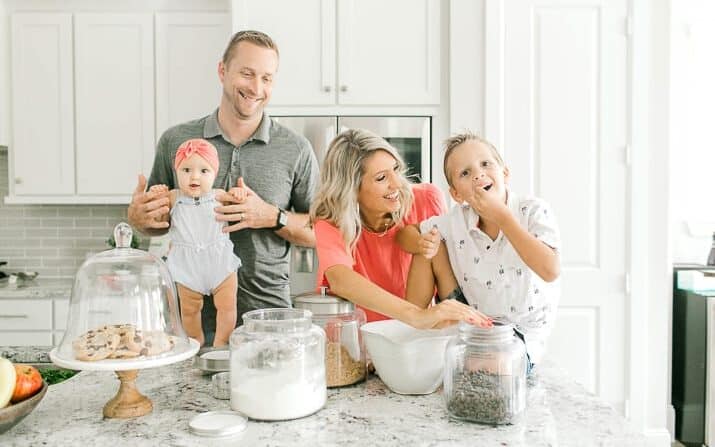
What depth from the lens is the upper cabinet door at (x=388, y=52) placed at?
10.5 feet

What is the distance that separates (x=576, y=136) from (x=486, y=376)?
7.25 feet

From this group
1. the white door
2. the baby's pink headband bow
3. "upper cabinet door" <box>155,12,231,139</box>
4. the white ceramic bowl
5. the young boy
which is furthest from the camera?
"upper cabinet door" <box>155,12,231,139</box>

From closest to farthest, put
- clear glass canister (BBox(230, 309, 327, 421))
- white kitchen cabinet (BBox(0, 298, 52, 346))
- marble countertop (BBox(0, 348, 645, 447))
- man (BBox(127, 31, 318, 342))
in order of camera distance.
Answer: marble countertop (BBox(0, 348, 645, 447)) < clear glass canister (BBox(230, 309, 327, 421)) < man (BBox(127, 31, 318, 342)) < white kitchen cabinet (BBox(0, 298, 52, 346))

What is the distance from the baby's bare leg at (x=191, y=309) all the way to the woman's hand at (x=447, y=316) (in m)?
0.72

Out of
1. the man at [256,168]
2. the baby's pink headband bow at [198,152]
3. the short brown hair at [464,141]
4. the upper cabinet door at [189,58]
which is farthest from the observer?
the upper cabinet door at [189,58]

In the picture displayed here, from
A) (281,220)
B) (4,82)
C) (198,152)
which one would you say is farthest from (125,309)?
(4,82)

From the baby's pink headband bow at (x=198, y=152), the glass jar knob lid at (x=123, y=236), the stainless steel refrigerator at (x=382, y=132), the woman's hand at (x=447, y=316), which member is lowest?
the woman's hand at (x=447, y=316)

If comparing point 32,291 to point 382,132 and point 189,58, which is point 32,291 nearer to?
point 189,58

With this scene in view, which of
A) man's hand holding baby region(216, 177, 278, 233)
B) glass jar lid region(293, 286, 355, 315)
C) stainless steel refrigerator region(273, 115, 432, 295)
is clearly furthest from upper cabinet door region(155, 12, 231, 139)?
glass jar lid region(293, 286, 355, 315)

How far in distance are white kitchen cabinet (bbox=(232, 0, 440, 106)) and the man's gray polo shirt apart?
3.15 ft

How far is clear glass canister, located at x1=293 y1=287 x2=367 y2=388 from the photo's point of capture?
1530mm

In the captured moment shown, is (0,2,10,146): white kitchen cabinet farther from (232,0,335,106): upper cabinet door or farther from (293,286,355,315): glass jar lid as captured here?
(293,286,355,315): glass jar lid

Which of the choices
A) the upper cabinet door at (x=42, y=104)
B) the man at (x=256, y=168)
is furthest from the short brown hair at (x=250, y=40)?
the upper cabinet door at (x=42, y=104)

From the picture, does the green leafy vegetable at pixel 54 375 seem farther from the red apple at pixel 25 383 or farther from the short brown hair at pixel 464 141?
the short brown hair at pixel 464 141
